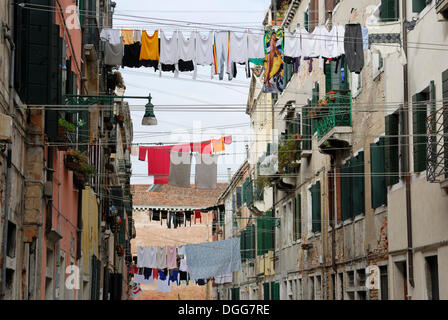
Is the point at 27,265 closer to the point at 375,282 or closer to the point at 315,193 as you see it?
the point at 375,282

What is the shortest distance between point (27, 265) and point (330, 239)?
1216cm

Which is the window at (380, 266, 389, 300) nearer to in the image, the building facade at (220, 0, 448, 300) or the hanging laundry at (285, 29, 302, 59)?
the building facade at (220, 0, 448, 300)

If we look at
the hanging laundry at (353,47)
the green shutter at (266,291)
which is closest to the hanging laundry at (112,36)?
the hanging laundry at (353,47)

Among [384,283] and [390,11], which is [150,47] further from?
[384,283]

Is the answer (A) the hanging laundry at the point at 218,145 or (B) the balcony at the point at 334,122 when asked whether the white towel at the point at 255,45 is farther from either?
(A) the hanging laundry at the point at 218,145

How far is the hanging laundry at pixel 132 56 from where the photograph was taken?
20.2 m

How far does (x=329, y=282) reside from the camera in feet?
84.9

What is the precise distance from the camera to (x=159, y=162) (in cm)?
2736

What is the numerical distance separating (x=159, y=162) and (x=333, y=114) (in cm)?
635

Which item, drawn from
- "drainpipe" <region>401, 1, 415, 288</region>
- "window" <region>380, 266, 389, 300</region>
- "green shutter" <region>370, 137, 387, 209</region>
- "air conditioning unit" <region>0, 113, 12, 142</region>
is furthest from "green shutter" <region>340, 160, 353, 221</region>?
"air conditioning unit" <region>0, 113, 12, 142</region>

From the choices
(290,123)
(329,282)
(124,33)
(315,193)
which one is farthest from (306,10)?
(124,33)

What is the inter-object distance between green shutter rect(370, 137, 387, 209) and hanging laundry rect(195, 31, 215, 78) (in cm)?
413

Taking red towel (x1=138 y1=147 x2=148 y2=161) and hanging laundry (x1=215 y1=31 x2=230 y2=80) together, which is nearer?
hanging laundry (x1=215 y1=31 x2=230 y2=80)

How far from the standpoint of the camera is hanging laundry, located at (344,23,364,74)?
17.6m
